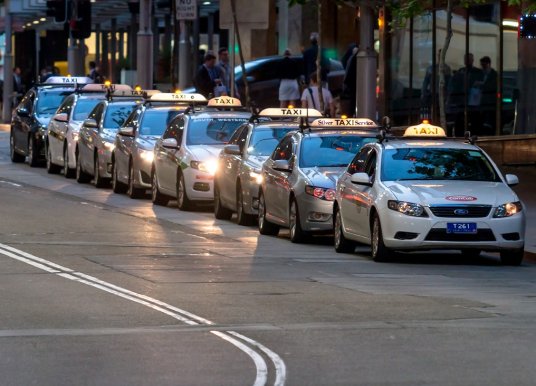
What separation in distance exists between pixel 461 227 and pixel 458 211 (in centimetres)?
18

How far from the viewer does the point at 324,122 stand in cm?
2291

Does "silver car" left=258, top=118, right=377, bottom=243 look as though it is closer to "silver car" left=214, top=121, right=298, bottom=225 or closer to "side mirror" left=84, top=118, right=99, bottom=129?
"silver car" left=214, top=121, right=298, bottom=225

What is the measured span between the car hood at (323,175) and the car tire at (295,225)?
354 millimetres

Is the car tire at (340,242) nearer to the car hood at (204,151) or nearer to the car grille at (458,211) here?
the car grille at (458,211)

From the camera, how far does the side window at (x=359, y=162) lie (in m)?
20.0

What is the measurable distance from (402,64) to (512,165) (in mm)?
6574

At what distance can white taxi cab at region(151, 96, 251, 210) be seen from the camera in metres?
25.9

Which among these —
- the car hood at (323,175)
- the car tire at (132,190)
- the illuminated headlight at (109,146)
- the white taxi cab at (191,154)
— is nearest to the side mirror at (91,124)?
the illuminated headlight at (109,146)

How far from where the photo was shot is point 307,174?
21.3 meters

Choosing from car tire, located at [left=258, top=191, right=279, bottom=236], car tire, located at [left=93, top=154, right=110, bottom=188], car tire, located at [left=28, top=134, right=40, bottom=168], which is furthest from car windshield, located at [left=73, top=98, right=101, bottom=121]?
car tire, located at [left=258, top=191, right=279, bottom=236]

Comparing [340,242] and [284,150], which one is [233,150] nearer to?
[284,150]

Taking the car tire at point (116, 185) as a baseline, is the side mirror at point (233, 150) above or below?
above

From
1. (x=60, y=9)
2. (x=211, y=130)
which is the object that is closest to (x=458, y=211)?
(x=211, y=130)

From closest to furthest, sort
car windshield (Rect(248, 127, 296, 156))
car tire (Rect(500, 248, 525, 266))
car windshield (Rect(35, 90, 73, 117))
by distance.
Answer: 1. car tire (Rect(500, 248, 525, 266))
2. car windshield (Rect(248, 127, 296, 156))
3. car windshield (Rect(35, 90, 73, 117))
